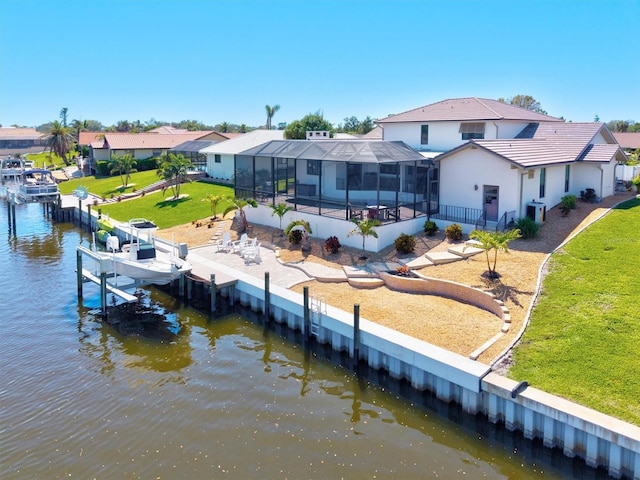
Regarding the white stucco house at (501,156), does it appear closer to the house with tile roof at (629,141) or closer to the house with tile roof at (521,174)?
the house with tile roof at (521,174)

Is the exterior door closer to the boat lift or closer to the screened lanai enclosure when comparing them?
the screened lanai enclosure

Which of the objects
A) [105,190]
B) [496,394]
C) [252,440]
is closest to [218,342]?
[252,440]

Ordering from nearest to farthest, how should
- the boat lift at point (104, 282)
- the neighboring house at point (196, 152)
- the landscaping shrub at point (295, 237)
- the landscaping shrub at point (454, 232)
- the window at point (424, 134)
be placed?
the boat lift at point (104, 282), the landscaping shrub at point (454, 232), the landscaping shrub at point (295, 237), the window at point (424, 134), the neighboring house at point (196, 152)

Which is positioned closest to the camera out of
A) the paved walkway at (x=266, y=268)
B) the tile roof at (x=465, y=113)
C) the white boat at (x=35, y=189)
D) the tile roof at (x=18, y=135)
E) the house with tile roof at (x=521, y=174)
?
the paved walkway at (x=266, y=268)

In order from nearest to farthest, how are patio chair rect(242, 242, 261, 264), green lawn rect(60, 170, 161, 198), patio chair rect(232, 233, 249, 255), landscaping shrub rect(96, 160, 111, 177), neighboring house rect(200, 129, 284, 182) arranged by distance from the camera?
patio chair rect(242, 242, 261, 264)
patio chair rect(232, 233, 249, 255)
neighboring house rect(200, 129, 284, 182)
green lawn rect(60, 170, 161, 198)
landscaping shrub rect(96, 160, 111, 177)

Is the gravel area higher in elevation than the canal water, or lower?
higher

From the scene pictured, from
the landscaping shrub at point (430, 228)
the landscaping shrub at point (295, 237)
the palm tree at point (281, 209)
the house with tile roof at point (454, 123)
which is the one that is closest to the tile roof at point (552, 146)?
the house with tile roof at point (454, 123)

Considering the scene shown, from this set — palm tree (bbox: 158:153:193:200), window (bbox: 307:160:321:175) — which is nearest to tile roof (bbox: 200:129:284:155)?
palm tree (bbox: 158:153:193:200)
